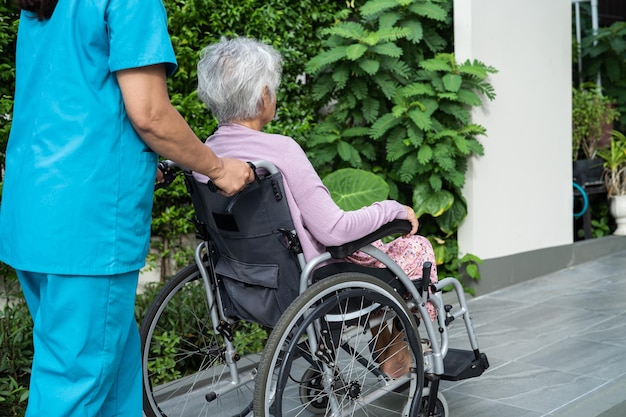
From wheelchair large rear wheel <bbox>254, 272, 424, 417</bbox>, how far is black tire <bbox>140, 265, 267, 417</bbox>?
427 mm

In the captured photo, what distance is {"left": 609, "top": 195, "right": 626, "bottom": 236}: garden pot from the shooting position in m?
6.55

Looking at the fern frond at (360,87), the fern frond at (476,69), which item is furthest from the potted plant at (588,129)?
the fern frond at (360,87)

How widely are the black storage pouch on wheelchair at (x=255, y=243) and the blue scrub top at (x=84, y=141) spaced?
427 millimetres

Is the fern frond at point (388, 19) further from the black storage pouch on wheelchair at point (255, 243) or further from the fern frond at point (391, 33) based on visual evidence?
the black storage pouch on wheelchair at point (255, 243)

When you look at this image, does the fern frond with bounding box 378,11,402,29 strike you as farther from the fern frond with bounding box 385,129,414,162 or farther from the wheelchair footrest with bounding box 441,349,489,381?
the wheelchair footrest with bounding box 441,349,489,381

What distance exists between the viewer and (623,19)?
8.24 metres

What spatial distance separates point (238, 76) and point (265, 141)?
212mm

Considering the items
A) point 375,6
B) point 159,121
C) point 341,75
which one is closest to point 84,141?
point 159,121

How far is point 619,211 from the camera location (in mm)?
6562

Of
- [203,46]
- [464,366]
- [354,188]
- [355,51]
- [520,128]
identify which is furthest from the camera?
[520,128]

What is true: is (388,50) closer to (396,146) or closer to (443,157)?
(396,146)

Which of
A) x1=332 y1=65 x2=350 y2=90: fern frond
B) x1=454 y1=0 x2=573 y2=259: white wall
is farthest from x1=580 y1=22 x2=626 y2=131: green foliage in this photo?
x1=332 y1=65 x2=350 y2=90: fern frond

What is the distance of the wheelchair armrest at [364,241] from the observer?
2441 mm

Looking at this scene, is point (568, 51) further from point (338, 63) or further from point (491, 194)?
point (338, 63)
